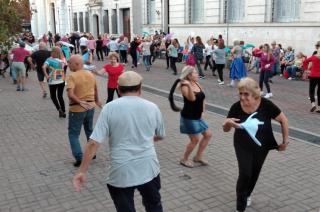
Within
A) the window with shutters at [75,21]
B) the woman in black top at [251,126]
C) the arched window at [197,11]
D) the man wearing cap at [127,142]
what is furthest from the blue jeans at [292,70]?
the window with shutters at [75,21]

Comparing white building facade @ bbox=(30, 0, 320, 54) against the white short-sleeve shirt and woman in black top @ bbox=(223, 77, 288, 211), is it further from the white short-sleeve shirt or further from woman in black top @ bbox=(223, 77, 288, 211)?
the white short-sleeve shirt

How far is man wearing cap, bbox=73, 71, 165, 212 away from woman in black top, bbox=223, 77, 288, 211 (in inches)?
43.3

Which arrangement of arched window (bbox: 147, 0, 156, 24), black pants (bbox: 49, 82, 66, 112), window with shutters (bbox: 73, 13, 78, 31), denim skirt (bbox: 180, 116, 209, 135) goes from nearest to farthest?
denim skirt (bbox: 180, 116, 209, 135)
black pants (bbox: 49, 82, 66, 112)
arched window (bbox: 147, 0, 156, 24)
window with shutters (bbox: 73, 13, 78, 31)

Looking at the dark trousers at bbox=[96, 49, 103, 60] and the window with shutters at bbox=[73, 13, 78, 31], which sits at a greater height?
the window with shutters at bbox=[73, 13, 78, 31]

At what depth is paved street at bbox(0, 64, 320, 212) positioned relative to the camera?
4688 mm

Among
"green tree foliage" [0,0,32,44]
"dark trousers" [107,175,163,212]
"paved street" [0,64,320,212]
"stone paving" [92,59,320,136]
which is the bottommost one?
"paved street" [0,64,320,212]

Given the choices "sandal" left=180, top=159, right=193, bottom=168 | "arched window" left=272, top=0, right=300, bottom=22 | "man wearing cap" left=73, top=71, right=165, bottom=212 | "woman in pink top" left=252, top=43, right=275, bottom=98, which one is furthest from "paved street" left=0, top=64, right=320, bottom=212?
"arched window" left=272, top=0, right=300, bottom=22

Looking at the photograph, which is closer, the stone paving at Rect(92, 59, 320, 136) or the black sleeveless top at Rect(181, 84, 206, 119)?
the black sleeveless top at Rect(181, 84, 206, 119)

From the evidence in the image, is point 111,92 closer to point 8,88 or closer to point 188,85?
point 188,85

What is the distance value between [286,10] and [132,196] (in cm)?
1786

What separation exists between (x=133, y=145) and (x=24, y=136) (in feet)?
16.8

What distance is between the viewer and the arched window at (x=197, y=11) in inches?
979

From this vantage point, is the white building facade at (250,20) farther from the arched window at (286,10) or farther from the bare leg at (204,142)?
the bare leg at (204,142)

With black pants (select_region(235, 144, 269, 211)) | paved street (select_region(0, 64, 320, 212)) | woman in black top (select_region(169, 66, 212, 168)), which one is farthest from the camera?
woman in black top (select_region(169, 66, 212, 168))
